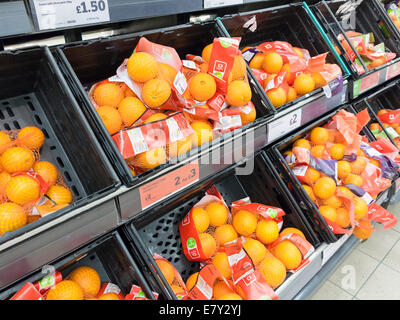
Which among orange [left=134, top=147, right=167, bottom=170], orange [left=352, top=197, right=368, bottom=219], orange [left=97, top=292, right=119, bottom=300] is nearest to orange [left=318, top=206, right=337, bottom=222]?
orange [left=352, top=197, right=368, bottom=219]

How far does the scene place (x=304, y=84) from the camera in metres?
1.64

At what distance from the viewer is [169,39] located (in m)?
1.37

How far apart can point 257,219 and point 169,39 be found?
35.0 inches

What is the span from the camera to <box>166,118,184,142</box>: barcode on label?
3.58 feet

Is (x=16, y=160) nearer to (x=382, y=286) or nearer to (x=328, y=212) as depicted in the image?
(x=328, y=212)

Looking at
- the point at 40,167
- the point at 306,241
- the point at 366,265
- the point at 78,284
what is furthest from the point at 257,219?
the point at 366,265

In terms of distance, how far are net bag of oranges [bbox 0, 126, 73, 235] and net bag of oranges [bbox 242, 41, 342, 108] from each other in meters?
1.02

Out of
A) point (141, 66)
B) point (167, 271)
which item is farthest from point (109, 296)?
point (141, 66)

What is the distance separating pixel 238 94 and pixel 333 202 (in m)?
0.79

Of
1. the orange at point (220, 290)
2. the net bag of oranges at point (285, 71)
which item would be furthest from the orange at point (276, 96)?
the orange at point (220, 290)

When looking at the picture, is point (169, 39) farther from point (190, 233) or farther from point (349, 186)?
point (349, 186)

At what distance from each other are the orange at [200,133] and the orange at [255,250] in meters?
0.49

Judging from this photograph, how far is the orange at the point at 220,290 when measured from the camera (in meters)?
1.20

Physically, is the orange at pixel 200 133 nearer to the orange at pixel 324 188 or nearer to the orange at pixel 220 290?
the orange at pixel 220 290
